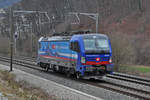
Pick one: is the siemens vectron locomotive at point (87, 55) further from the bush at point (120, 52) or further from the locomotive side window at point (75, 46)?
the bush at point (120, 52)

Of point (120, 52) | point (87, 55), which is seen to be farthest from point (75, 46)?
point (120, 52)

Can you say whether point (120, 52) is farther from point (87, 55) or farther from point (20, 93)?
point (20, 93)

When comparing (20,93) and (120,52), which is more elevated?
(120,52)

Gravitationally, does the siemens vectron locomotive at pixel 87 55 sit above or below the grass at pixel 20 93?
above

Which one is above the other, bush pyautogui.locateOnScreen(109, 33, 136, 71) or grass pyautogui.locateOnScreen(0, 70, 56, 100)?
bush pyautogui.locateOnScreen(109, 33, 136, 71)

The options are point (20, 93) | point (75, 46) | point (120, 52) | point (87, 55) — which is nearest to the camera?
point (20, 93)

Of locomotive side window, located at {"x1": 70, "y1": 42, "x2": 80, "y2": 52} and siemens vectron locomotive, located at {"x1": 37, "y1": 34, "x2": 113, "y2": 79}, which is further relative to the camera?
locomotive side window, located at {"x1": 70, "y1": 42, "x2": 80, "y2": 52}

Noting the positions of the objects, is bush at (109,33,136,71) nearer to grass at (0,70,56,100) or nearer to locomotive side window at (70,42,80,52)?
locomotive side window at (70,42,80,52)

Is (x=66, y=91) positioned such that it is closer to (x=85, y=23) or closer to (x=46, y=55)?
(x=46, y=55)

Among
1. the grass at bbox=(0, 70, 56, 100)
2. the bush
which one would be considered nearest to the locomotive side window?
the grass at bbox=(0, 70, 56, 100)

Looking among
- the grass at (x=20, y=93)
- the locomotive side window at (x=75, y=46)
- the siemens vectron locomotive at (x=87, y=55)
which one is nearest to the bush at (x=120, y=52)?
the siemens vectron locomotive at (x=87, y=55)

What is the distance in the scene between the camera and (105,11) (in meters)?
74.9

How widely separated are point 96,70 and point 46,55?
752 cm

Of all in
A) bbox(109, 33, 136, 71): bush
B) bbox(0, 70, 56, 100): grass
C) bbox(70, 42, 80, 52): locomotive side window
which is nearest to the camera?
bbox(0, 70, 56, 100): grass
